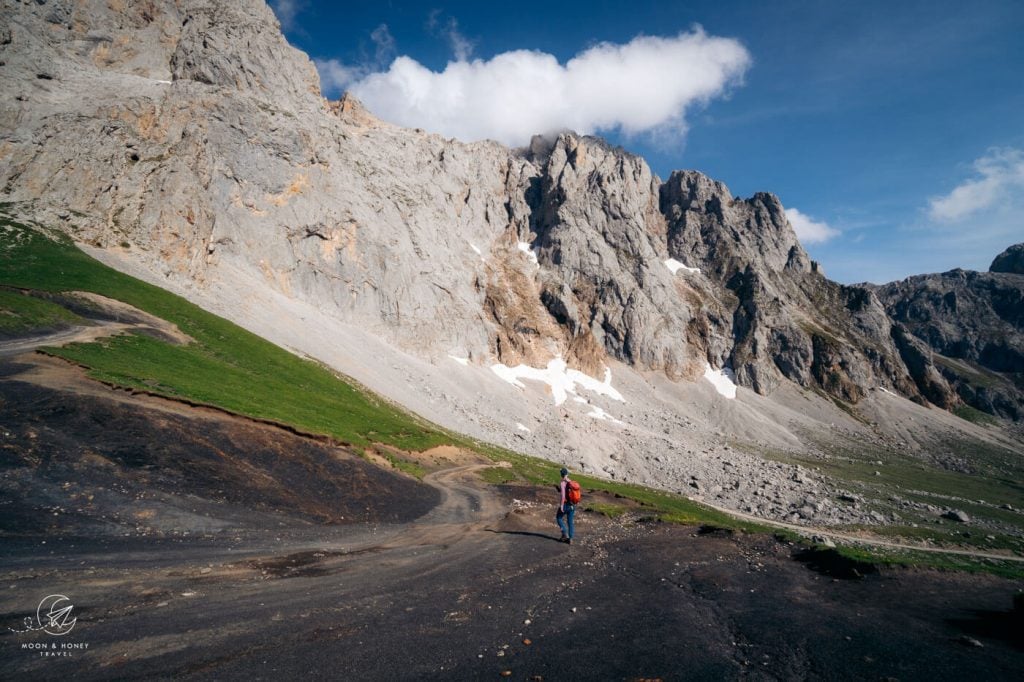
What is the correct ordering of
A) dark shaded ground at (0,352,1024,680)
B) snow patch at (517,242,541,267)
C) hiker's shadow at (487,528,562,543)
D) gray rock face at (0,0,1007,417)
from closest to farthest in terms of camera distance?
dark shaded ground at (0,352,1024,680) < hiker's shadow at (487,528,562,543) < gray rock face at (0,0,1007,417) < snow patch at (517,242,541,267)

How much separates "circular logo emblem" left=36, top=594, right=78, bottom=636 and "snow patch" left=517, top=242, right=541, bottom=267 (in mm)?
145956

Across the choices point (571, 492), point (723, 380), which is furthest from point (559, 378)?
point (571, 492)

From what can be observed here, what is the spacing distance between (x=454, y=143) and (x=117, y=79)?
93.2 metres

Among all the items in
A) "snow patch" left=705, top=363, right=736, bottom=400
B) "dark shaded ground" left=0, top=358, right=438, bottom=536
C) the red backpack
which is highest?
"snow patch" left=705, top=363, right=736, bottom=400

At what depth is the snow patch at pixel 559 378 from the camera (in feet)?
362

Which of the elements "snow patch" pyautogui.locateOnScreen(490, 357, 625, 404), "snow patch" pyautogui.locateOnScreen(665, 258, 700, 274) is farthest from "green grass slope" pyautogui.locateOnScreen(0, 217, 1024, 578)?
"snow patch" pyautogui.locateOnScreen(665, 258, 700, 274)

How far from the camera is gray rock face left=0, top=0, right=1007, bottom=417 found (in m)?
68.7

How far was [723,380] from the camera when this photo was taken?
145875mm

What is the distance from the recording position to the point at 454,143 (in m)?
157

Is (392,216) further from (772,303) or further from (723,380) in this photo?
(772,303)

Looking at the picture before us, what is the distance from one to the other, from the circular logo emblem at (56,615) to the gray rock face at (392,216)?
69.0 m

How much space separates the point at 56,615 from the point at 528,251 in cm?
15256

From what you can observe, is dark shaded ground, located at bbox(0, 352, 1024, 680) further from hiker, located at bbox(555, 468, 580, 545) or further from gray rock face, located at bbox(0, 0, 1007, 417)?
gray rock face, located at bbox(0, 0, 1007, 417)

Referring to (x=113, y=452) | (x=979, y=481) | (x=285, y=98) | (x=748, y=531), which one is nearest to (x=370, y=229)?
(x=285, y=98)
